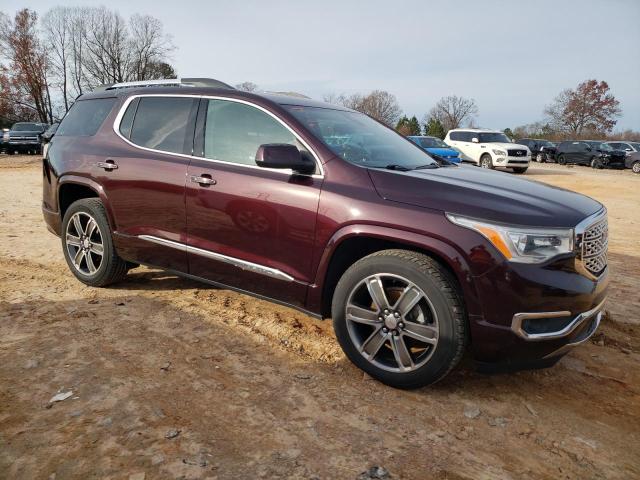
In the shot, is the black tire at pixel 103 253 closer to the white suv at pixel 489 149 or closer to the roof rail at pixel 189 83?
the roof rail at pixel 189 83

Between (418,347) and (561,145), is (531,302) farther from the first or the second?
(561,145)

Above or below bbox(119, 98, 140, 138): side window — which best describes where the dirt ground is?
below

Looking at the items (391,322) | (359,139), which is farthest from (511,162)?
(391,322)

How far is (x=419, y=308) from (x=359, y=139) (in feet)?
4.86

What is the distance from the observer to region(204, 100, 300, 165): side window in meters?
3.35

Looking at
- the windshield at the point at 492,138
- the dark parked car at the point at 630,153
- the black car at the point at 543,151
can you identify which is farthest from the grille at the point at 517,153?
the black car at the point at 543,151

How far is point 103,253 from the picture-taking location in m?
4.27

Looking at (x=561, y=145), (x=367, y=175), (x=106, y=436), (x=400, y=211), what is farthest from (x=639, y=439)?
(x=561, y=145)

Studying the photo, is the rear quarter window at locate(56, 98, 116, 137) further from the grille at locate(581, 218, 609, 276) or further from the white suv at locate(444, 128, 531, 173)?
the white suv at locate(444, 128, 531, 173)

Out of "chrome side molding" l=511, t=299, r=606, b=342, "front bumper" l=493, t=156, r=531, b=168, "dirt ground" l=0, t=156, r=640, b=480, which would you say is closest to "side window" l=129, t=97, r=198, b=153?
"dirt ground" l=0, t=156, r=640, b=480

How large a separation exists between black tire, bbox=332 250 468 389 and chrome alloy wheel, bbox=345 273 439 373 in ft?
0.05

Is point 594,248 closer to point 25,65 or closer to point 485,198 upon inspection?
point 485,198

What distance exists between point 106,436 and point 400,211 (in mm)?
1959

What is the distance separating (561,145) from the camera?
3022 cm
